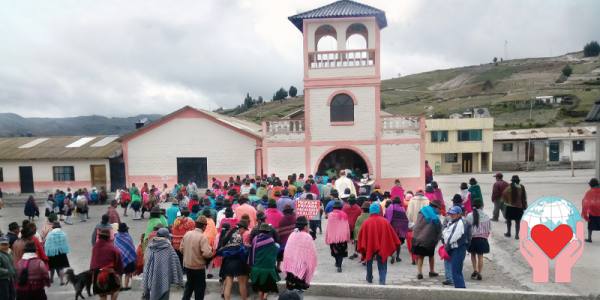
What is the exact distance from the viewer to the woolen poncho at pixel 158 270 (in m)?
6.70

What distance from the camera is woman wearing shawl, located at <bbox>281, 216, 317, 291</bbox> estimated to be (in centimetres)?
697

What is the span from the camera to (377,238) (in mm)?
7832

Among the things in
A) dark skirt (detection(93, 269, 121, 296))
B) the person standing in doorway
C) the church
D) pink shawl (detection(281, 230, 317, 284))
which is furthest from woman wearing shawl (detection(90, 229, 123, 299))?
the church

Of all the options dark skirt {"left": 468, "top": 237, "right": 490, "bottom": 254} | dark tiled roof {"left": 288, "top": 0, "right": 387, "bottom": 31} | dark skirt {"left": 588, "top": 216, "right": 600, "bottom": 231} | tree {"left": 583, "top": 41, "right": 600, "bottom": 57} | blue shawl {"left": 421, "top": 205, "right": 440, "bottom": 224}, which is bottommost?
dark skirt {"left": 588, "top": 216, "right": 600, "bottom": 231}

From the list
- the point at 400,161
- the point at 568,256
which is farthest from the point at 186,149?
the point at 568,256

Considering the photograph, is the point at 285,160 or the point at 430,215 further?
the point at 285,160

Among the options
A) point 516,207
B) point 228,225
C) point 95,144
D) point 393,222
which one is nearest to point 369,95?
point 516,207

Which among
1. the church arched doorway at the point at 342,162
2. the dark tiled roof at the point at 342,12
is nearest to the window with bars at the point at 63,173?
the church arched doorway at the point at 342,162

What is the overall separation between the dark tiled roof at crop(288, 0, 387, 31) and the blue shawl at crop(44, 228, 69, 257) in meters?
14.6

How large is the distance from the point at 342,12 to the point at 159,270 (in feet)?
53.7

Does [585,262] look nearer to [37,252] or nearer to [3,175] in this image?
[37,252]

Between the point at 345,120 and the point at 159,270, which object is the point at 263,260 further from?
the point at 345,120

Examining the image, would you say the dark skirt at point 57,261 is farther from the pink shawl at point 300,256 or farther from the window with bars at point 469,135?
the window with bars at point 469,135

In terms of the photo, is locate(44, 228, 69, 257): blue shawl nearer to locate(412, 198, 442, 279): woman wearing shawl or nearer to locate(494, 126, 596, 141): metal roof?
locate(412, 198, 442, 279): woman wearing shawl
